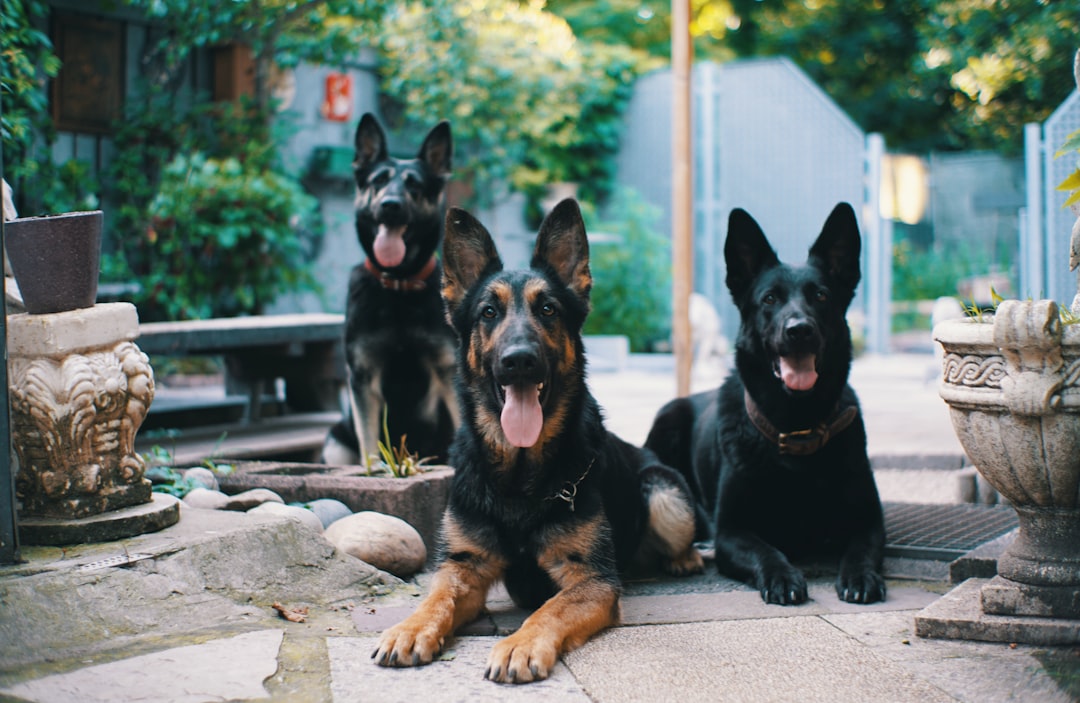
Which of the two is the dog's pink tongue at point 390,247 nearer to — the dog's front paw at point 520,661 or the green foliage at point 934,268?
the dog's front paw at point 520,661

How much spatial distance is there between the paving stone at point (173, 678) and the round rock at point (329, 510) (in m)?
1.40

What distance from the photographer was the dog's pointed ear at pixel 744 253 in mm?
4277

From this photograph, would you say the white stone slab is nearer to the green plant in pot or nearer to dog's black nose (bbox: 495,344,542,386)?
dog's black nose (bbox: 495,344,542,386)

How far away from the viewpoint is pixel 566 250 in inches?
Answer: 145

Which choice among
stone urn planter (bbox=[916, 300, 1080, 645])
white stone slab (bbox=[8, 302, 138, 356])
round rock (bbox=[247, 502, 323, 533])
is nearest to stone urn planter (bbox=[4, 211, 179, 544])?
white stone slab (bbox=[8, 302, 138, 356])

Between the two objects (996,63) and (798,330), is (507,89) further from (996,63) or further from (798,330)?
(798,330)

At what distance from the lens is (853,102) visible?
21.3 meters

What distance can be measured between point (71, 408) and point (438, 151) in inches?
114

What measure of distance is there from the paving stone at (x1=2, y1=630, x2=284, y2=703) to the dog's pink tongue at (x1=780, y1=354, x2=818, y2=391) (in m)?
2.15

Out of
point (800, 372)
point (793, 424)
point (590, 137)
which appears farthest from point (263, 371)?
point (590, 137)

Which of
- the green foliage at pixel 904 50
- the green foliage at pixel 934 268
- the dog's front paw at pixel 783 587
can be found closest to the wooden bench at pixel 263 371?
the dog's front paw at pixel 783 587

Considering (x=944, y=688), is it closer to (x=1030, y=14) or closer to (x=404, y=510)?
(x=404, y=510)

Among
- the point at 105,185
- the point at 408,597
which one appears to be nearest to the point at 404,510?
the point at 408,597

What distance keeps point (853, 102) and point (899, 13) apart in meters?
1.89
